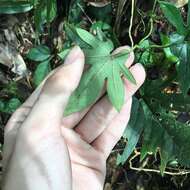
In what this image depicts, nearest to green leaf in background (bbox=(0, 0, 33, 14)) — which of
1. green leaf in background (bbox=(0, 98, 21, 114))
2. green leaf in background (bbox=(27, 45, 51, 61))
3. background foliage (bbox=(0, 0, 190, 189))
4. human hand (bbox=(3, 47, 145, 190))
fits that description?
background foliage (bbox=(0, 0, 190, 189))

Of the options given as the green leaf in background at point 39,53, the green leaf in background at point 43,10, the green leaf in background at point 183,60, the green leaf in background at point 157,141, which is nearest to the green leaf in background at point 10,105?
the green leaf in background at point 39,53

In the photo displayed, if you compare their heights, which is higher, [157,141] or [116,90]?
[116,90]

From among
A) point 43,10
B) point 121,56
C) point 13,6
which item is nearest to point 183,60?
point 121,56

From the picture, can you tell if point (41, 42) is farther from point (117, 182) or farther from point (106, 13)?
point (117, 182)

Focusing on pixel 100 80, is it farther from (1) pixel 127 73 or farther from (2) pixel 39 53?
(2) pixel 39 53

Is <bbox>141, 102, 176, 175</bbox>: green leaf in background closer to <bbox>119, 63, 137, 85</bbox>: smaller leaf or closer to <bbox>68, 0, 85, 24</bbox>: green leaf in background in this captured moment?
<bbox>119, 63, 137, 85</bbox>: smaller leaf

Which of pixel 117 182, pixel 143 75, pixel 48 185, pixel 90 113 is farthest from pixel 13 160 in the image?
pixel 117 182
